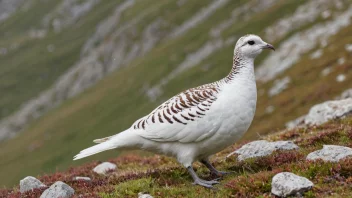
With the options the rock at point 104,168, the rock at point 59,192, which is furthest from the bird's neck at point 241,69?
the rock at point 104,168

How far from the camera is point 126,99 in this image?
5699 inches

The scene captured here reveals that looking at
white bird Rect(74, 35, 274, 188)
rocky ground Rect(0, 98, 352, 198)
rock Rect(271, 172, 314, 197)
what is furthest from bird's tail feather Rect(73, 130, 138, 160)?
rock Rect(271, 172, 314, 197)

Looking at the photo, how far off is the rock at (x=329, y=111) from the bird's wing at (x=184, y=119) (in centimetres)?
1117

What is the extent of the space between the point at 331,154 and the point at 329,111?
13.5 m

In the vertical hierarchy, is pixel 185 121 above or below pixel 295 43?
below

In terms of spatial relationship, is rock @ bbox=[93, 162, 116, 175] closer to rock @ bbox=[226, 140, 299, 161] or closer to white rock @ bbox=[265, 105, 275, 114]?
Answer: rock @ bbox=[226, 140, 299, 161]

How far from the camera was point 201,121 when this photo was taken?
12719 mm

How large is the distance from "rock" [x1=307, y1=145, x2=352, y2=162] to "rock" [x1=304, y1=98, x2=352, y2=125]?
10.2 m

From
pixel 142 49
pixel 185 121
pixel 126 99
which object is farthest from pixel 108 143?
pixel 142 49

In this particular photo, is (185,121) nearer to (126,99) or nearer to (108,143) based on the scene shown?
(108,143)

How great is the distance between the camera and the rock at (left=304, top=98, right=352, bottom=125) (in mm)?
22406

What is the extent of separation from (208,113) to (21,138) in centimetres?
17115

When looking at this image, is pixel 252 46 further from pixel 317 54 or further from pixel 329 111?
pixel 317 54

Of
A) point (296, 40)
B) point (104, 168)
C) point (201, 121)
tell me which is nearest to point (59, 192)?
point (201, 121)
